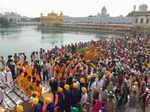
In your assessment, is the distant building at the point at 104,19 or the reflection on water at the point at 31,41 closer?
the reflection on water at the point at 31,41

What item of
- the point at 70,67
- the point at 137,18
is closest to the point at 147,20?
the point at 137,18

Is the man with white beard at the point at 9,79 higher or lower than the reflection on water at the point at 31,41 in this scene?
lower

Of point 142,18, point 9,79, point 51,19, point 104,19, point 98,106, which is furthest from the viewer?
point 51,19

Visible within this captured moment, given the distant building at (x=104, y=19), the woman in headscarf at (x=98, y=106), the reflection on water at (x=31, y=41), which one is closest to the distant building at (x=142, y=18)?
the distant building at (x=104, y=19)

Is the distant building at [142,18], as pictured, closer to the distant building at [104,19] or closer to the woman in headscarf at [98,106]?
the distant building at [104,19]

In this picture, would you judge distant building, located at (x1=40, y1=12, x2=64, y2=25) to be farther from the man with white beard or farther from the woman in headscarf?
the woman in headscarf

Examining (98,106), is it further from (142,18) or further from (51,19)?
(51,19)

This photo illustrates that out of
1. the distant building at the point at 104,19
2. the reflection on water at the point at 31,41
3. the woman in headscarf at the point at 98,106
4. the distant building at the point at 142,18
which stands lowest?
the woman in headscarf at the point at 98,106

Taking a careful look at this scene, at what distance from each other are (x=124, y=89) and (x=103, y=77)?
720mm

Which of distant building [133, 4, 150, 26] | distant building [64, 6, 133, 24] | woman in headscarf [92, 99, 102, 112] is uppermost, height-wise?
distant building [64, 6, 133, 24]

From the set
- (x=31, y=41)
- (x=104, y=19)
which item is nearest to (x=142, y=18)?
(x=104, y=19)

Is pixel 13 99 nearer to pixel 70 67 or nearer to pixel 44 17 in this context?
pixel 70 67

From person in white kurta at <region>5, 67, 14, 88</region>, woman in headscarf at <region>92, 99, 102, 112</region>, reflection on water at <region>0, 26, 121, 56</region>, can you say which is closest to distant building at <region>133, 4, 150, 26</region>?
reflection on water at <region>0, 26, 121, 56</region>

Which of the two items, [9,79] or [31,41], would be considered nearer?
[9,79]
